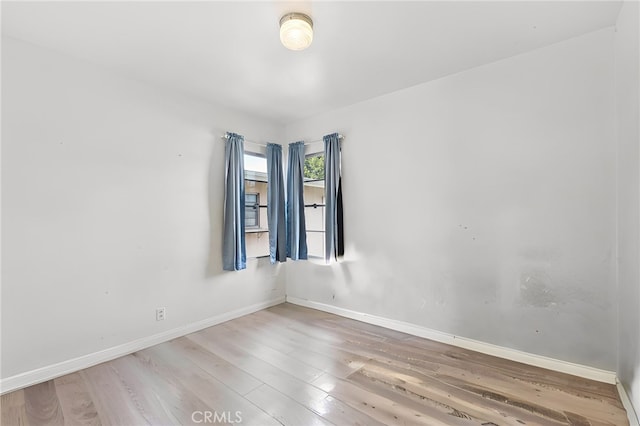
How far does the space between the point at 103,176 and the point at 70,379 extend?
1610 mm

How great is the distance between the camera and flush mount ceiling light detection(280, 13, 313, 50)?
1.87 m

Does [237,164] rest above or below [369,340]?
above

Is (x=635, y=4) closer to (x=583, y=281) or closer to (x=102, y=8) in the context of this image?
(x=583, y=281)

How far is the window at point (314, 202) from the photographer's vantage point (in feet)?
13.0

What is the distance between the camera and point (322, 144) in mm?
3834

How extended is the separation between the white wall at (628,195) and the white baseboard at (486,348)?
154 millimetres

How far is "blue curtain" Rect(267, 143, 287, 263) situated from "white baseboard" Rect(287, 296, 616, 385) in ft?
3.19

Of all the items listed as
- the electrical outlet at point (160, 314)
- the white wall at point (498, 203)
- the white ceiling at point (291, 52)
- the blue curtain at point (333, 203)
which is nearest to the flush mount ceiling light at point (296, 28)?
the white ceiling at point (291, 52)

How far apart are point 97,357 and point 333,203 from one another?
104 inches

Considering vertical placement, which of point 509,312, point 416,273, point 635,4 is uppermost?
point 635,4

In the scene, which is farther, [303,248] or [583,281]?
[303,248]

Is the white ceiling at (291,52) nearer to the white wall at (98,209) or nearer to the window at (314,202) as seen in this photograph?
the white wall at (98,209)

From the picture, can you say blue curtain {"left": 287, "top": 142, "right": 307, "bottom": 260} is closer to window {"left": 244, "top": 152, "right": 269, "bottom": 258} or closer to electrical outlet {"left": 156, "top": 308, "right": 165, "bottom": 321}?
window {"left": 244, "top": 152, "right": 269, "bottom": 258}

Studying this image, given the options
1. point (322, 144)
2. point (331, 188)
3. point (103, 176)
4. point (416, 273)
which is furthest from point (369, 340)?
point (103, 176)
